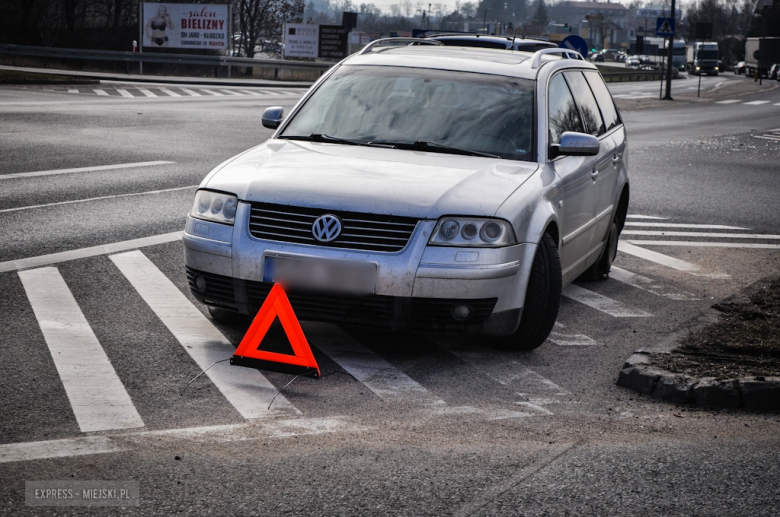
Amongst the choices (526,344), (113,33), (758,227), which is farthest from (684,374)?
(113,33)

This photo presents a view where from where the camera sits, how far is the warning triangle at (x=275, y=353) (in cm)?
545

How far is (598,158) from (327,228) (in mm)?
2931

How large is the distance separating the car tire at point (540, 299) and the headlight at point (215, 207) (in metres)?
1.72

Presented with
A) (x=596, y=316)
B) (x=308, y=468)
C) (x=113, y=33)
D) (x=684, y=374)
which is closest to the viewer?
(x=308, y=468)

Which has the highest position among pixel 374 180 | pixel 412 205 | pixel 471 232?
pixel 374 180

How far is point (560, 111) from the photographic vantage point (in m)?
7.32

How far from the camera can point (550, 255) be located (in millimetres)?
6172

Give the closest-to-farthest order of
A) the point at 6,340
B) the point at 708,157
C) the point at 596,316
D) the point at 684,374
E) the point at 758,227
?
the point at 684,374, the point at 6,340, the point at 596,316, the point at 758,227, the point at 708,157

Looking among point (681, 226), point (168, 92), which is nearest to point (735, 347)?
point (681, 226)

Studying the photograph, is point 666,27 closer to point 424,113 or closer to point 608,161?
point 608,161

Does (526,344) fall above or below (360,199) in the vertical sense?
below

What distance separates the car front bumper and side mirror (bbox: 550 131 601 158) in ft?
3.20

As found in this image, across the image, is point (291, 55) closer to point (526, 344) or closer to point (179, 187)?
point (179, 187)

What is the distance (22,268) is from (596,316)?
14.2ft
